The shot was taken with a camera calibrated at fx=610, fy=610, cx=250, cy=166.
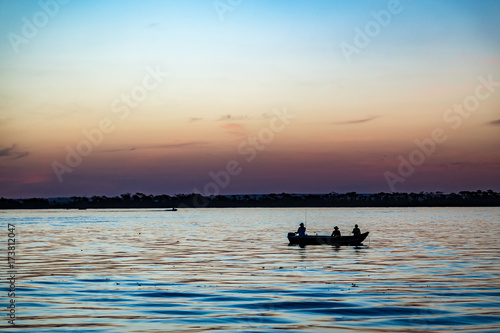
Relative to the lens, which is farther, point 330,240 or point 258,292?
point 330,240

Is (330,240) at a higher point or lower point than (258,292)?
higher

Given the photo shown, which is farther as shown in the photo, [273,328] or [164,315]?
[164,315]

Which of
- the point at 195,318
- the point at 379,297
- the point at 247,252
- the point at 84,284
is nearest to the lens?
the point at 195,318

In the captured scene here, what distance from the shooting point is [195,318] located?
78.9 feet

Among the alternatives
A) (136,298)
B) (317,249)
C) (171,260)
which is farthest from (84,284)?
(317,249)

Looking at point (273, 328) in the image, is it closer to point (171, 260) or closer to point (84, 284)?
point (84, 284)

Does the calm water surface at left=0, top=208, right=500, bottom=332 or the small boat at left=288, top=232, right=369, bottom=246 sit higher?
the small boat at left=288, top=232, right=369, bottom=246

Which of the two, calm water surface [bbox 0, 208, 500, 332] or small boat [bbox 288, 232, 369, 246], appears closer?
calm water surface [bbox 0, 208, 500, 332]

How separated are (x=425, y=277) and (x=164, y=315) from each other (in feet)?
59.3

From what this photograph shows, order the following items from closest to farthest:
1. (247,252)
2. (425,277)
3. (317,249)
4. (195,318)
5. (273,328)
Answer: (273,328) → (195,318) → (425,277) → (247,252) → (317,249)

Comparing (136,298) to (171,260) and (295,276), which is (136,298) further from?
(171,260)

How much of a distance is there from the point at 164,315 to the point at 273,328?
505 cm

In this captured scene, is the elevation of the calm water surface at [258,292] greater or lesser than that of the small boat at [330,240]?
lesser

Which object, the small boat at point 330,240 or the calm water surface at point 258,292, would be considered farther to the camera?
the small boat at point 330,240
